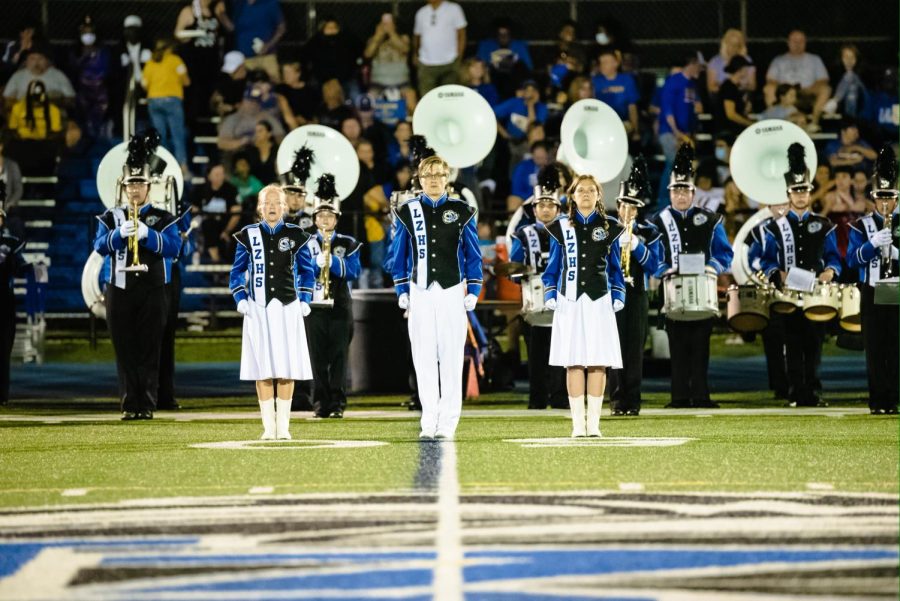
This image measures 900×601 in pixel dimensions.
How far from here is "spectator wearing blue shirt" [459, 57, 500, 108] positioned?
20.4 metres

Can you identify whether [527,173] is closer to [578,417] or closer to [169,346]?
[169,346]

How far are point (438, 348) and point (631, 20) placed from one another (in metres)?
11.6

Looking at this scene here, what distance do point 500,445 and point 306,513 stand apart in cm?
340

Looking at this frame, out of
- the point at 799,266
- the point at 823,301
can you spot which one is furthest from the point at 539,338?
the point at 823,301

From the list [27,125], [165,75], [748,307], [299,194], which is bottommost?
[748,307]

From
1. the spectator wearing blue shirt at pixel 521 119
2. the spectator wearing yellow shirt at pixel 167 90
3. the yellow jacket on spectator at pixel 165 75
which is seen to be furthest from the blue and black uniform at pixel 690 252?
the yellow jacket on spectator at pixel 165 75

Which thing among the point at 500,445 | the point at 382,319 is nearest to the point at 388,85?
the point at 382,319

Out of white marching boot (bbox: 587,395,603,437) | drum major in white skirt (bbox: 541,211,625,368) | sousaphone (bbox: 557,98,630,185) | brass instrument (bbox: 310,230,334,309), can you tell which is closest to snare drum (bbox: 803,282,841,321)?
drum major in white skirt (bbox: 541,211,625,368)

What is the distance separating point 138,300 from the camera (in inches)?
523

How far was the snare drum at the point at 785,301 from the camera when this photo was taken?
45.8ft

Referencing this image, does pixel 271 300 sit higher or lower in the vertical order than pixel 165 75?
lower

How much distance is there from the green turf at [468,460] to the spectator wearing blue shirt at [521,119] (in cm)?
851

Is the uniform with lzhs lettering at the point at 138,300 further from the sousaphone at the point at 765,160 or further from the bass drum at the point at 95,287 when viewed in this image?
the sousaphone at the point at 765,160

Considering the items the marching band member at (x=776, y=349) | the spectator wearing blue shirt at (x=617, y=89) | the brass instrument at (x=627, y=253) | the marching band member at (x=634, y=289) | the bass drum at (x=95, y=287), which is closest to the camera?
the brass instrument at (x=627, y=253)
